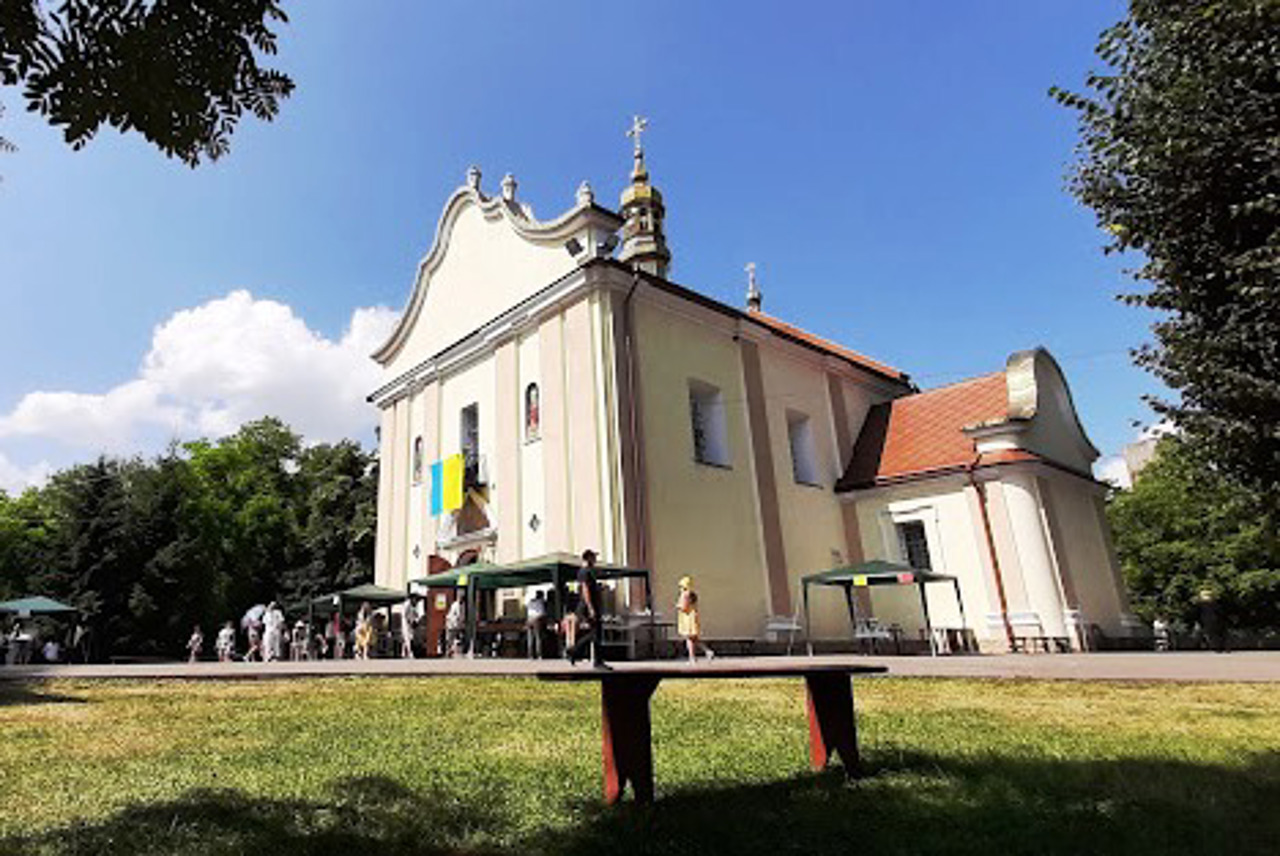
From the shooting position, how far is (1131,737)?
640cm

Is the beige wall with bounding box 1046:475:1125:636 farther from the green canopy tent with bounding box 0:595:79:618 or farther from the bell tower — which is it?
the green canopy tent with bounding box 0:595:79:618

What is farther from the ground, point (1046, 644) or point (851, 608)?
point (851, 608)

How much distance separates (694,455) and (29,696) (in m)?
15.8

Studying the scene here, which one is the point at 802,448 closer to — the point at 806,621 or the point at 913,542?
the point at 913,542

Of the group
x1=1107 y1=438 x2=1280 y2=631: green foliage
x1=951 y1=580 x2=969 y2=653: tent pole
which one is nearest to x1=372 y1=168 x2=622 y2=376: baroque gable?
x1=951 y1=580 x2=969 y2=653: tent pole

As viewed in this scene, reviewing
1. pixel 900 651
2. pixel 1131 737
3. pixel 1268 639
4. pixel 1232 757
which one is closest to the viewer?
pixel 1232 757

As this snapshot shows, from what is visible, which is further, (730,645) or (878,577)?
(730,645)

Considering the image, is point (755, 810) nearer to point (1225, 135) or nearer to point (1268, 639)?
point (1225, 135)

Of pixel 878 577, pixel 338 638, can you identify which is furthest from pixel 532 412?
pixel 878 577

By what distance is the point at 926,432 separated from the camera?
27438 millimetres

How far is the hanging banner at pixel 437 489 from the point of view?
25.0m

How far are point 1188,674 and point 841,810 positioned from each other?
9457mm

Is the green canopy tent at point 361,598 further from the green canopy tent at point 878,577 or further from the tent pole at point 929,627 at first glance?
the tent pole at point 929,627

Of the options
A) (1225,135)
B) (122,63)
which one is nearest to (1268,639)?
(1225,135)
